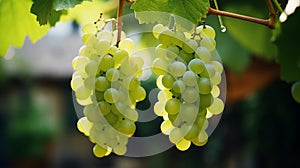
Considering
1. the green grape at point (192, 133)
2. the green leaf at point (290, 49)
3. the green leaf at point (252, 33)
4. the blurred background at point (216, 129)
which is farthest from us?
the blurred background at point (216, 129)

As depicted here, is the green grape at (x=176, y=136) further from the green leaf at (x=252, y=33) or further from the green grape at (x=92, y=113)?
the green leaf at (x=252, y=33)

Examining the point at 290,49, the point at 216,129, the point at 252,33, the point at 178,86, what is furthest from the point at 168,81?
the point at 216,129

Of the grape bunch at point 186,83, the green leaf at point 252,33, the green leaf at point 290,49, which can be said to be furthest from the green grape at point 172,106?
the green leaf at point 252,33

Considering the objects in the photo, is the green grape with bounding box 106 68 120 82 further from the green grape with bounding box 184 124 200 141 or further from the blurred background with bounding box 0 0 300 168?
the blurred background with bounding box 0 0 300 168

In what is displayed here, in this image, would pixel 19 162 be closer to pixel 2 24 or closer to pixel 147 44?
pixel 147 44

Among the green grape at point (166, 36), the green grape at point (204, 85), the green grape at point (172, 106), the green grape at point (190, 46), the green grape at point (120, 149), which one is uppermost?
the green grape at point (166, 36)

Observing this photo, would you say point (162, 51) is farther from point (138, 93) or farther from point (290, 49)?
point (290, 49)

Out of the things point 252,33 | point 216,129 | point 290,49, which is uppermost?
point 290,49
